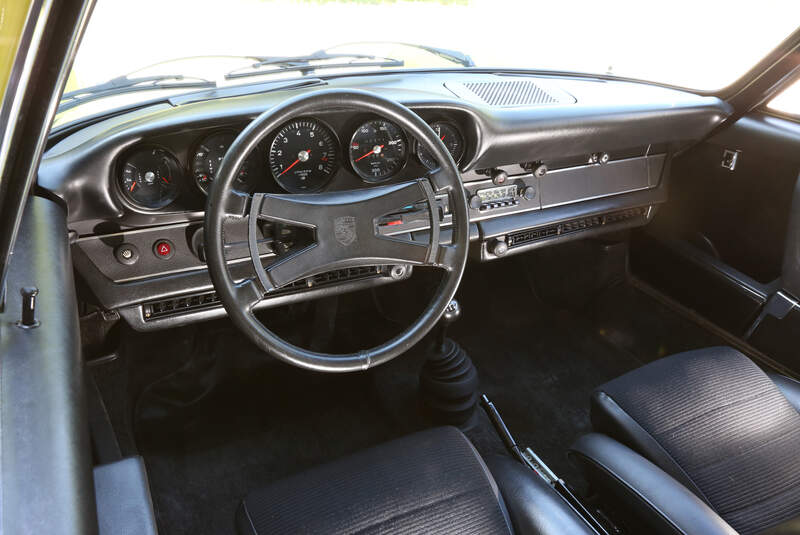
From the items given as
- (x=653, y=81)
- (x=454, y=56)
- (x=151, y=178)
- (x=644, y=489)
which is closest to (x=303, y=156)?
(x=151, y=178)

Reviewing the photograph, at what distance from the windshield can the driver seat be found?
1.20 meters

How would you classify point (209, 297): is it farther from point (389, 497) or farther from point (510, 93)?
point (510, 93)

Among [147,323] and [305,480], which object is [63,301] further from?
[147,323]

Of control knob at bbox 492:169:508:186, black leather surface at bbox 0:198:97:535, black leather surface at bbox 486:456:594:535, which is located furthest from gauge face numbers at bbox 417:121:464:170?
black leather surface at bbox 0:198:97:535

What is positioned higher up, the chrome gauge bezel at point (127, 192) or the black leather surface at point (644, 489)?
the chrome gauge bezel at point (127, 192)

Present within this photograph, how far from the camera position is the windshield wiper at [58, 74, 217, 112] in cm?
176

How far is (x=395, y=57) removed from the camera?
2191mm

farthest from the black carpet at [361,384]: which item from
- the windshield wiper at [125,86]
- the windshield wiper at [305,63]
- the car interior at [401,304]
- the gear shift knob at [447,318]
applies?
the windshield wiper at [305,63]

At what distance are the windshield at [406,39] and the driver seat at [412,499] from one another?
120 centimetres

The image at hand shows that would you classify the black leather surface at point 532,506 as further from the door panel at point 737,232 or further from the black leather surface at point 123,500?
the door panel at point 737,232

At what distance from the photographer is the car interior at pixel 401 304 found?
1.07m

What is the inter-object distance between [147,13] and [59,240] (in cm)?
91

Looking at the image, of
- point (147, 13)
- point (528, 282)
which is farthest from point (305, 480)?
point (528, 282)

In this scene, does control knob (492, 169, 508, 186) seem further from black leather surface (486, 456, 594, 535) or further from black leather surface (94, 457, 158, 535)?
black leather surface (94, 457, 158, 535)
